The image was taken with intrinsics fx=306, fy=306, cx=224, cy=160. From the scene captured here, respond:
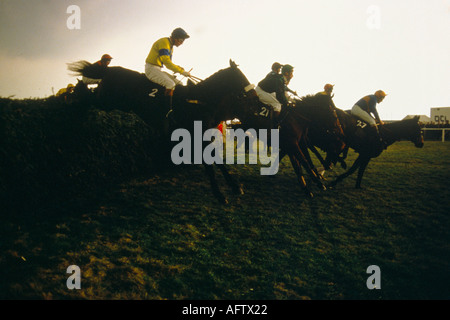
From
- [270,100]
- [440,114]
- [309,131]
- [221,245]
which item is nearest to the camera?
[221,245]

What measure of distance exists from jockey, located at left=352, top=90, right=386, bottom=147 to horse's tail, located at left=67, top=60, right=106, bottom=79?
24.6ft

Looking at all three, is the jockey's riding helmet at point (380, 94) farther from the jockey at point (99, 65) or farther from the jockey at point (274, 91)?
the jockey at point (99, 65)

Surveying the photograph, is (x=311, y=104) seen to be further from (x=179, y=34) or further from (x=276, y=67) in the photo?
(x=179, y=34)

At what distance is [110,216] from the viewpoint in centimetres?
535

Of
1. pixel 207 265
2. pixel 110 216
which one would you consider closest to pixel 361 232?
pixel 207 265

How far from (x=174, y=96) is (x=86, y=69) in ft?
6.36

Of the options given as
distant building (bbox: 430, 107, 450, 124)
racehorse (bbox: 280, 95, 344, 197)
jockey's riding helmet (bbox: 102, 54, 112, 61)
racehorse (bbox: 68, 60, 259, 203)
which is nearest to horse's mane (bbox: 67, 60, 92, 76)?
racehorse (bbox: 68, 60, 259, 203)

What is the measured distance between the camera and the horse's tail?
21.1 feet

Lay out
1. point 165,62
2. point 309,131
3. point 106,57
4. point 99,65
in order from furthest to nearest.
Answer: point 309,131, point 106,57, point 99,65, point 165,62

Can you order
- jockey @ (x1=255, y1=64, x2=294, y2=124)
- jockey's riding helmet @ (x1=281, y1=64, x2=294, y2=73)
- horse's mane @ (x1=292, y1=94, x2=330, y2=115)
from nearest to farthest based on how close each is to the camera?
jockey @ (x1=255, y1=64, x2=294, y2=124) < jockey's riding helmet @ (x1=281, y1=64, x2=294, y2=73) < horse's mane @ (x1=292, y1=94, x2=330, y2=115)

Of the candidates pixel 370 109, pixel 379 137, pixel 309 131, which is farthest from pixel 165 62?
pixel 379 137

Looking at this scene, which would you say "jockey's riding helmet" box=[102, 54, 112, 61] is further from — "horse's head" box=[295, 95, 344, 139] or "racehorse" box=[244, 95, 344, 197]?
"horse's head" box=[295, 95, 344, 139]

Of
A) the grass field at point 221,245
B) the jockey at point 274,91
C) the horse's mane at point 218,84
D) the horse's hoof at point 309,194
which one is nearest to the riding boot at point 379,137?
the grass field at point 221,245

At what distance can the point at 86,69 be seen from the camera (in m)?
6.49
